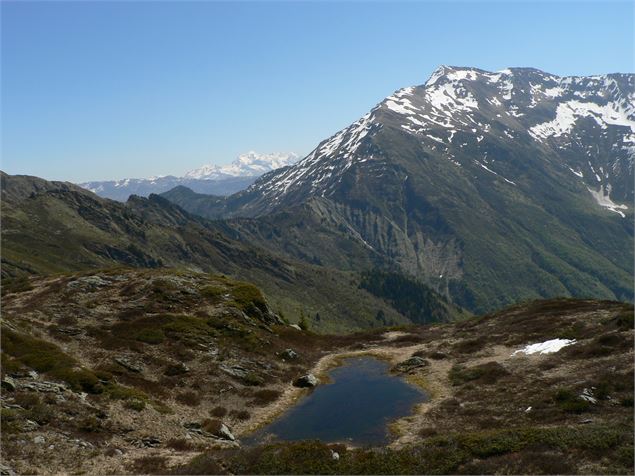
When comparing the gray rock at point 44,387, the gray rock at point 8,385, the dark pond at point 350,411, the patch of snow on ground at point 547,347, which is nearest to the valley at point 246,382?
the gray rock at point 8,385

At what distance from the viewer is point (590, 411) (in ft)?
117

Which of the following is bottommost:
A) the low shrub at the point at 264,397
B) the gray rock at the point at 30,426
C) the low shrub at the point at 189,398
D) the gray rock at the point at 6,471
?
the low shrub at the point at 264,397

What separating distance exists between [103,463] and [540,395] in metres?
37.8

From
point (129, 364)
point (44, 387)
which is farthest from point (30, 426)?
point (129, 364)

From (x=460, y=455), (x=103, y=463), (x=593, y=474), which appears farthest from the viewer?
(x=103, y=463)

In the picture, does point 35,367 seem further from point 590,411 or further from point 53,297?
point 590,411

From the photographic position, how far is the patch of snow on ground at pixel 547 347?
57719mm

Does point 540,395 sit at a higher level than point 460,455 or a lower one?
lower

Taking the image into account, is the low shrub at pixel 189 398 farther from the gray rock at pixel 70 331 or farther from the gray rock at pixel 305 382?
the gray rock at pixel 70 331

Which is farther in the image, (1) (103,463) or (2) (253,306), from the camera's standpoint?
(2) (253,306)

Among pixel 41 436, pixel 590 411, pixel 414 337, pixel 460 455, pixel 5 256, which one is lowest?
pixel 414 337

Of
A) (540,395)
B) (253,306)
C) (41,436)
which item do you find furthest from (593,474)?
(253,306)

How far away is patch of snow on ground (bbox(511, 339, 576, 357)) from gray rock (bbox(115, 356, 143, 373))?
4875cm

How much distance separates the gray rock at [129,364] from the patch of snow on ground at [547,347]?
48.7m
